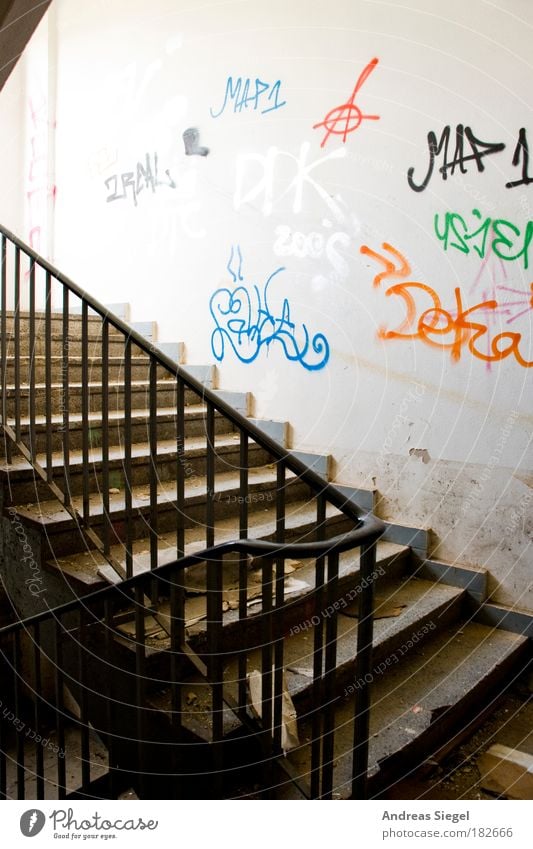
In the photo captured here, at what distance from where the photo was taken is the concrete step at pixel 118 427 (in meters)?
2.46

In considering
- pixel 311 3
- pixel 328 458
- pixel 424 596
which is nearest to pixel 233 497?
pixel 328 458

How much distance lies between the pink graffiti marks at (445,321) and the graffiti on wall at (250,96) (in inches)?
40.9

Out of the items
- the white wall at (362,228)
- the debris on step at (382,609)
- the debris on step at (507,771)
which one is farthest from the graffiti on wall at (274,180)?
the debris on step at (507,771)

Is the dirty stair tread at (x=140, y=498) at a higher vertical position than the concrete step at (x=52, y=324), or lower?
lower

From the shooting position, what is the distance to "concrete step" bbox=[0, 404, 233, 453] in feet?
8.07

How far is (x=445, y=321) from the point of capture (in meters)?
2.83

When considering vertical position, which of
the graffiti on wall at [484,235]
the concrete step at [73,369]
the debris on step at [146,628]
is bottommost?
the debris on step at [146,628]

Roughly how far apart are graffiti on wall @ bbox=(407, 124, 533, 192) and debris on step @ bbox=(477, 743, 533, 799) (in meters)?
2.21

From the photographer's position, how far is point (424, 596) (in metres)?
2.71

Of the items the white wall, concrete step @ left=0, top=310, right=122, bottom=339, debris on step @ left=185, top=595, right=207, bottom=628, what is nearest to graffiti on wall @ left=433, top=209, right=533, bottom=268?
the white wall

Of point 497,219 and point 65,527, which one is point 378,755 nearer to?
point 65,527

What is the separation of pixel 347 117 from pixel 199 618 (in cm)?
250

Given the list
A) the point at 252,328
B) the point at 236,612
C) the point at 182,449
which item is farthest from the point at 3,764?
the point at 252,328

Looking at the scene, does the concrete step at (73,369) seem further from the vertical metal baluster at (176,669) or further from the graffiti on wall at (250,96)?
the graffiti on wall at (250,96)
